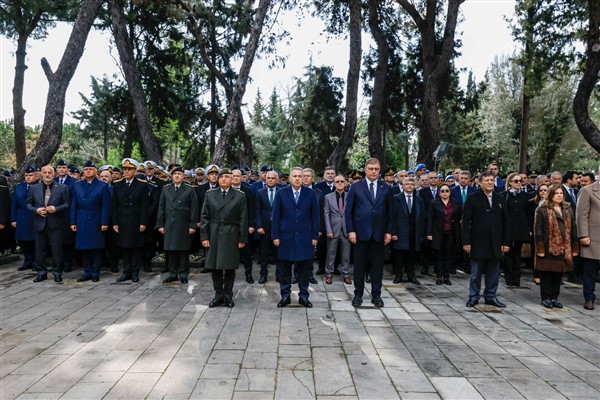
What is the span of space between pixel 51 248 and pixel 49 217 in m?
0.57

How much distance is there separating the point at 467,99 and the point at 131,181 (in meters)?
18.5

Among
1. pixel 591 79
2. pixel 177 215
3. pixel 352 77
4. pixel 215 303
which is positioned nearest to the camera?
pixel 215 303

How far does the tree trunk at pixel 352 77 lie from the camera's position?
616 inches

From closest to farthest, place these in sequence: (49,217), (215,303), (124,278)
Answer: (215,303), (49,217), (124,278)

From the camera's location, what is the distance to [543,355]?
4773mm

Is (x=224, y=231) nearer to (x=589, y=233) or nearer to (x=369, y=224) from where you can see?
(x=369, y=224)

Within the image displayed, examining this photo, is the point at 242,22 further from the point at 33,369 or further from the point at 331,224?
the point at 33,369

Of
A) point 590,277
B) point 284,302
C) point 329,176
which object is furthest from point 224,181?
point 590,277

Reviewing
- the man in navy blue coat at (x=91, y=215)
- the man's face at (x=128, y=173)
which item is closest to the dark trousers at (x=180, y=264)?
the man in navy blue coat at (x=91, y=215)

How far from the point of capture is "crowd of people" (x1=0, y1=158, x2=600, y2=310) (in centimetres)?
682

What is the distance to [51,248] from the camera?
8.38m

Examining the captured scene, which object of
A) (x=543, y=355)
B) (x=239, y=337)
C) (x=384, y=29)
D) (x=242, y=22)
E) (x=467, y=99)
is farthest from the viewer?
(x=467, y=99)

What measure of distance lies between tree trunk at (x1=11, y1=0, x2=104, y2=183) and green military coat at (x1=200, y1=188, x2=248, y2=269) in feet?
23.9

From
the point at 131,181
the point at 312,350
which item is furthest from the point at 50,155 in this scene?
the point at 312,350
